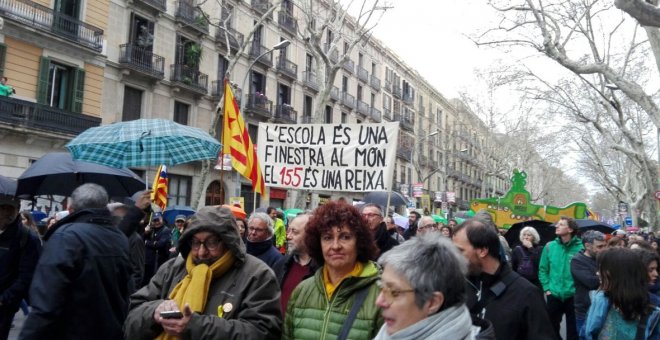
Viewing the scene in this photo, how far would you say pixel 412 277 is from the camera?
2.08 m

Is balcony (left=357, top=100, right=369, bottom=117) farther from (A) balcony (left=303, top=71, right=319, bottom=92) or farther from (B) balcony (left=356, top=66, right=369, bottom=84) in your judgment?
(A) balcony (left=303, top=71, right=319, bottom=92)

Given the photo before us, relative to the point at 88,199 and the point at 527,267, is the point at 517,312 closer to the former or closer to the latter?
the point at 88,199

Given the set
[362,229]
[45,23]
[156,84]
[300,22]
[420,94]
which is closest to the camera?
[362,229]

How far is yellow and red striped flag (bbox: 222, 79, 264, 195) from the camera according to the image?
264 inches

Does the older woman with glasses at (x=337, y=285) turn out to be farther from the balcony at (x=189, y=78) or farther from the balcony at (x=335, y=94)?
the balcony at (x=335, y=94)

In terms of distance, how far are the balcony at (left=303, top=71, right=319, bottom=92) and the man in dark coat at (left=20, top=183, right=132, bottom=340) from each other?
30269 millimetres

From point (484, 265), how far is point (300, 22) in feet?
106

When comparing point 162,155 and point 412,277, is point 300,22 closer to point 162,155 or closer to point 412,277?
point 162,155

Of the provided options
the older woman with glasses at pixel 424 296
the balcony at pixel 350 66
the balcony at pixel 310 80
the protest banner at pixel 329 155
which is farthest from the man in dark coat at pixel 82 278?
the balcony at pixel 350 66

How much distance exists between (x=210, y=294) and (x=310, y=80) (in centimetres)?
3204


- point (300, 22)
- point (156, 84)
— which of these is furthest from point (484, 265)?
point (300, 22)

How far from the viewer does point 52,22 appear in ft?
59.2

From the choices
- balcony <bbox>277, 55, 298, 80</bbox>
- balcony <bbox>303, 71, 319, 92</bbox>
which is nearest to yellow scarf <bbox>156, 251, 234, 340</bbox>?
balcony <bbox>277, 55, 298, 80</bbox>

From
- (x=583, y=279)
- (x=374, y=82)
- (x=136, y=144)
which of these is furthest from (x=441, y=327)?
(x=374, y=82)
